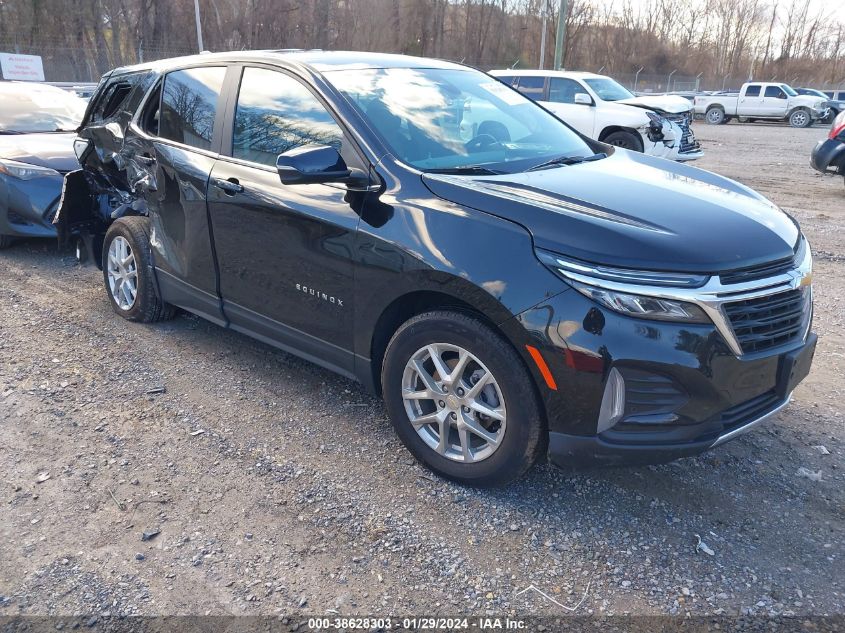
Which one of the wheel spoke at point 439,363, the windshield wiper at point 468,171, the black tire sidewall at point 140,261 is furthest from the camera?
the black tire sidewall at point 140,261

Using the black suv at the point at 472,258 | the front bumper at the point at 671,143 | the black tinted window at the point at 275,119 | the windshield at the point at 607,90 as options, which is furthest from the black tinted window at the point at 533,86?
the black tinted window at the point at 275,119

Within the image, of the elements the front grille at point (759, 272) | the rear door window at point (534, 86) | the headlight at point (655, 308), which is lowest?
→ the headlight at point (655, 308)

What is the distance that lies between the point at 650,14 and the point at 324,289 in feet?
237

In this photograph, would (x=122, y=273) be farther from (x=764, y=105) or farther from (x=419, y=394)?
(x=764, y=105)

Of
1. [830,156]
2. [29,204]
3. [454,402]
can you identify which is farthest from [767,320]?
[830,156]

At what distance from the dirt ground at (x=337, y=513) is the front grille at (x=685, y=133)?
31.0 ft

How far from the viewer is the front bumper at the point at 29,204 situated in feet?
20.8

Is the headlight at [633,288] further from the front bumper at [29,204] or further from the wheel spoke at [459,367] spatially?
the front bumper at [29,204]

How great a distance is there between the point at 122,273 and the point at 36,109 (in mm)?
4226

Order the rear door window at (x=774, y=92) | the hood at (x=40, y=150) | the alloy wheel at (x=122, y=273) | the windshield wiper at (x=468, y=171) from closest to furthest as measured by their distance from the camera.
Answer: the windshield wiper at (x=468, y=171)
the alloy wheel at (x=122, y=273)
the hood at (x=40, y=150)
the rear door window at (x=774, y=92)

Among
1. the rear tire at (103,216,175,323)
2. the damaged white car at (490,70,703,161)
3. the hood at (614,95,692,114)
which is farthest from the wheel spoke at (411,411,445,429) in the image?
the hood at (614,95,692,114)

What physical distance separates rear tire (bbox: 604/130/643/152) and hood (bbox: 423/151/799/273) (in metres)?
10.0

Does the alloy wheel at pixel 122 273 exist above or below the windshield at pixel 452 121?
below

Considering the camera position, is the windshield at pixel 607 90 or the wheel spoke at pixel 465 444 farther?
the windshield at pixel 607 90
